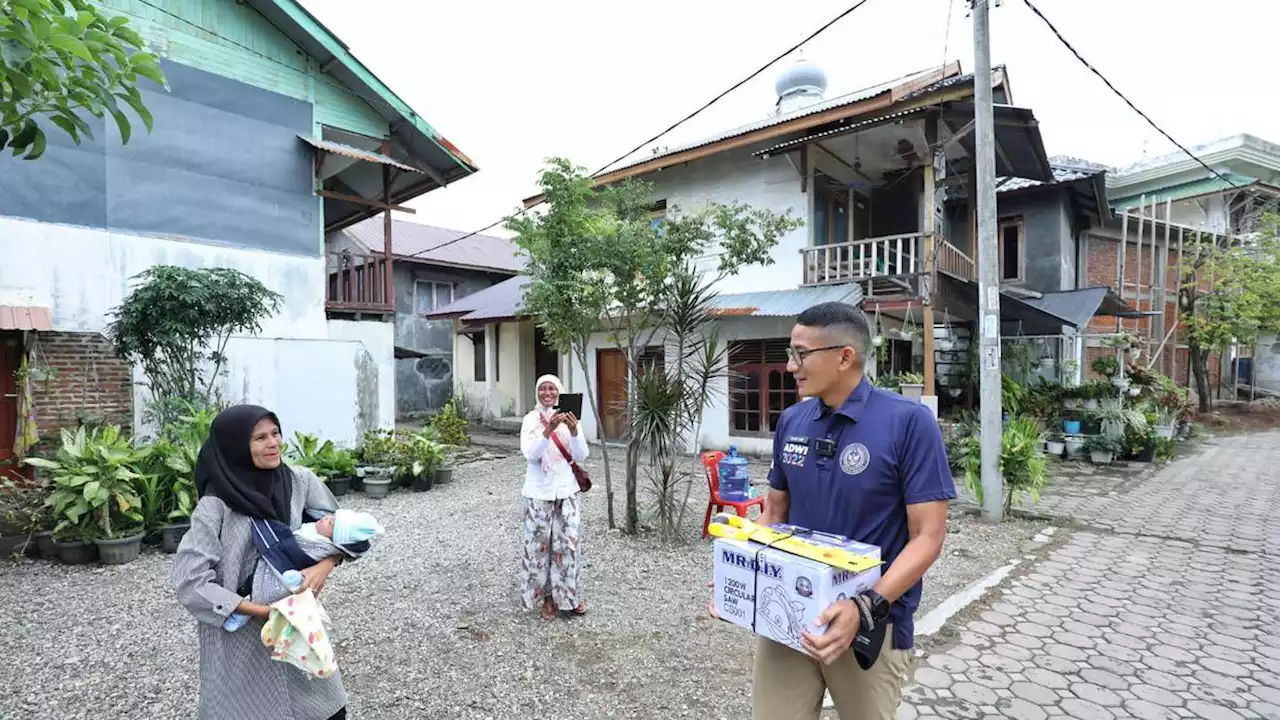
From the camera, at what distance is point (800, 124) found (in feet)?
31.8

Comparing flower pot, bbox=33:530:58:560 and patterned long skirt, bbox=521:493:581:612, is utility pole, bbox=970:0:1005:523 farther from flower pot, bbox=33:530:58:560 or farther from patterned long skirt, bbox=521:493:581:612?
flower pot, bbox=33:530:58:560

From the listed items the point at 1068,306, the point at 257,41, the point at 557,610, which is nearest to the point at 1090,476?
the point at 1068,306

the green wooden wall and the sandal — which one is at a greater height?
the green wooden wall

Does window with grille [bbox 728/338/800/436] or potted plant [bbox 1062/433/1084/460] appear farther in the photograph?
window with grille [bbox 728/338/800/436]

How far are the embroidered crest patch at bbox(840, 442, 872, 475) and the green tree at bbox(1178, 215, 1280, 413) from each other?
17.0m

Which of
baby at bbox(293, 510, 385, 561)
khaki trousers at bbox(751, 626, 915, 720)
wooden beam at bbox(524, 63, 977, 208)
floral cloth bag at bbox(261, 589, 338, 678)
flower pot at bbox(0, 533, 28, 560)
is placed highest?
wooden beam at bbox(524, 63, 977, 208)

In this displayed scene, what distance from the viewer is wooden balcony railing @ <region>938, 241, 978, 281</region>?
9.63 metres

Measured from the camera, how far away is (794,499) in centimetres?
198

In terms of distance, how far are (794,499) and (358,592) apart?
3.75 metres

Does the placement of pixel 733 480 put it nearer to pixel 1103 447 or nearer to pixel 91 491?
pixel 91 491

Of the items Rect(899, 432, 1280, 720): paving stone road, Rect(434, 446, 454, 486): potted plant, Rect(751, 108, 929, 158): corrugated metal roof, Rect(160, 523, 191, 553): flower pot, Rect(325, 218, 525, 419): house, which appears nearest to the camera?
Rect(899, 432, 1280, 720): paving stone road

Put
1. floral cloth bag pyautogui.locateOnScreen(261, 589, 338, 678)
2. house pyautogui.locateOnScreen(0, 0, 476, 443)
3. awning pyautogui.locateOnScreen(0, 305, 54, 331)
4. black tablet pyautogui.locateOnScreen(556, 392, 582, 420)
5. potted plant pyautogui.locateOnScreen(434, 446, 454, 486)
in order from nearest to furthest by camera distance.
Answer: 1. floral cloth bag pyautogui.locateOnScreen(261, 589, 338, 678)
2. black tablet pyautogui.locateOnScreen(556, 392, 582, 420)
3. awning pyautogui.locateOnScreen(0, 305, 54, 331)
4. house pyautogui.locateOnScreen(0, 0, 476, 443)
5. potted plant pyautogui.locateOnScreen(434, 446, 454, 486)

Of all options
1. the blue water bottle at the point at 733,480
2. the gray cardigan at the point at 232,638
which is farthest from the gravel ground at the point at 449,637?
the gray cardigan at the point at 232,638

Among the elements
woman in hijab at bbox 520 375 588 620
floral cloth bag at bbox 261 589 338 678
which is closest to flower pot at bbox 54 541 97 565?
woman in hijab at bbox 520 375 588 620
